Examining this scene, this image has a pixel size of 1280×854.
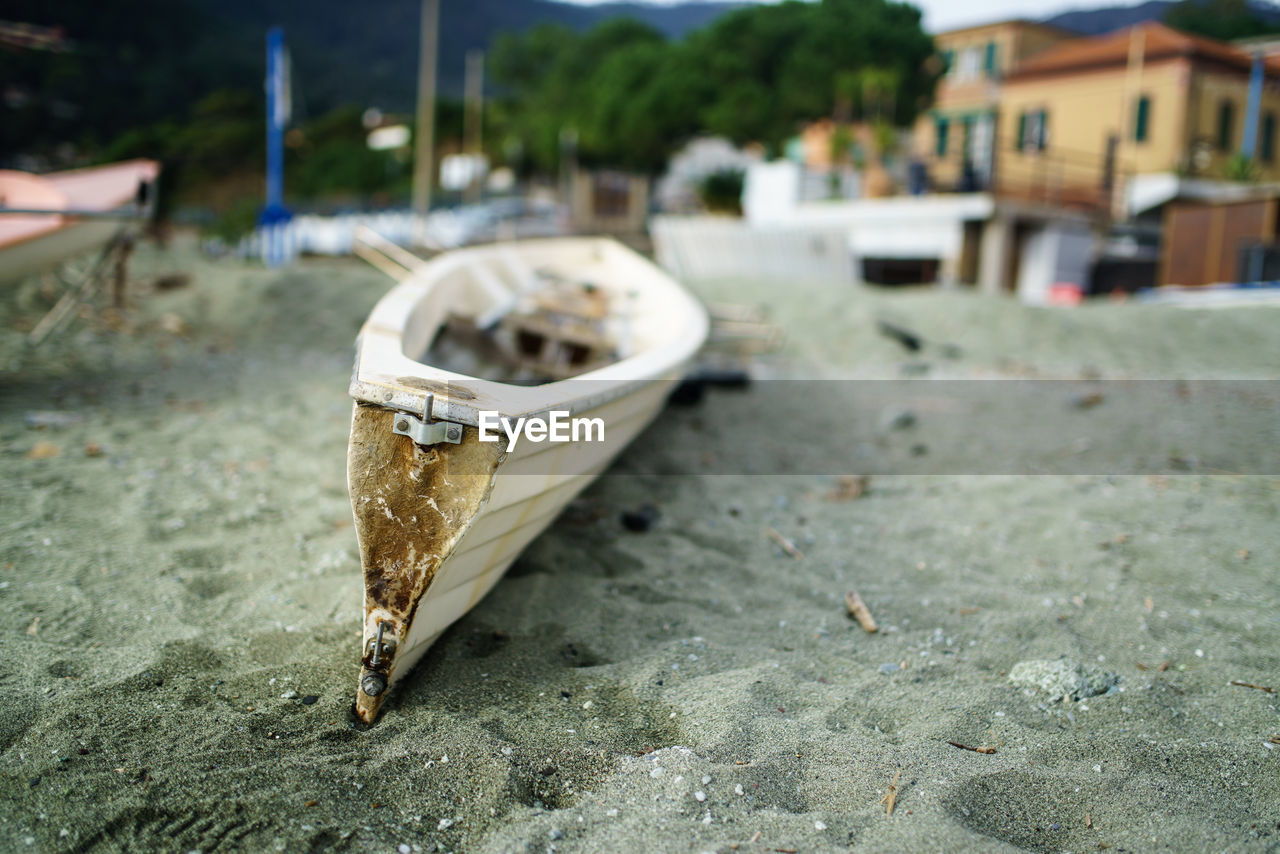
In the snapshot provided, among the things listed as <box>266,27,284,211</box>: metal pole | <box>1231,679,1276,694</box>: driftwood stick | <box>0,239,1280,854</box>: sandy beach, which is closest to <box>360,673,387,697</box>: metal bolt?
<box>0,239,1280,854</box>: sandy beach

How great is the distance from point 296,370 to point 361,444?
4.00 m

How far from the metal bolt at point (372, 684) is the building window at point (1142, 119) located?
23611mm

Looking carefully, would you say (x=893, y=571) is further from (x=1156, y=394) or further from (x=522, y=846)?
(x=1156, y=394)

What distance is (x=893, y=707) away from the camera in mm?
2279

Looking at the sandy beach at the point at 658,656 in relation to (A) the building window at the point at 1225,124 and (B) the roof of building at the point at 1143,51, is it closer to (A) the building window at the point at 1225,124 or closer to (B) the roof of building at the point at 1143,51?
(B) the roof of building at the point at 1143,51

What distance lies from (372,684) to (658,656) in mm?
877

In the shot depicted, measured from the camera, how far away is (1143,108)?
65.6 ft

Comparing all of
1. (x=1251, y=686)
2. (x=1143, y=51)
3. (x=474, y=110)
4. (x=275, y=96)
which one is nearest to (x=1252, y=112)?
(x=1143, y=51)

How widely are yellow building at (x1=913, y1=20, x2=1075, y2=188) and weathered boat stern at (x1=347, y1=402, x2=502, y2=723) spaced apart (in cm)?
2469

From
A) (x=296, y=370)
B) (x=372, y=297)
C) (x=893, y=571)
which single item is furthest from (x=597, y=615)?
(x=372, y=297)

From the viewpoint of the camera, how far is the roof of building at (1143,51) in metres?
19.6

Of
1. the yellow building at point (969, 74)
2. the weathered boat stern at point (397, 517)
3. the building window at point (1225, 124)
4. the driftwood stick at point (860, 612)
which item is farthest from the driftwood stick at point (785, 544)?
the building window at point (1225, 124)

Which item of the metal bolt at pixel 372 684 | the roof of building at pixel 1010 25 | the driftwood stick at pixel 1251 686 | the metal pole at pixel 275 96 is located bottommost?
the driftwood stick at pixel 1251 686

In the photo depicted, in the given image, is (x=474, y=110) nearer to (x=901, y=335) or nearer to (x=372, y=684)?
(x=901, y=335)
